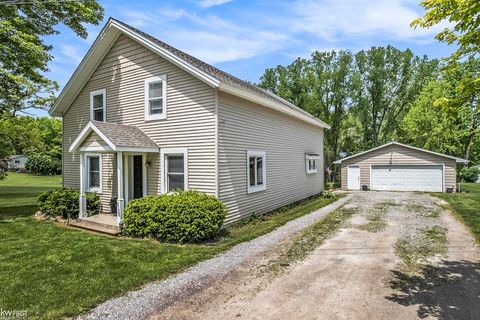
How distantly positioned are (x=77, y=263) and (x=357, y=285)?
5.50m

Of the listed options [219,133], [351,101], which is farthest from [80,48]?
[351,101]

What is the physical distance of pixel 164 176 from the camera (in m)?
10.5

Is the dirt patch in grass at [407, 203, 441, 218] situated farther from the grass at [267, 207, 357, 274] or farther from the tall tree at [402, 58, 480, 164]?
the tall tree at [402, 58, 480, 164]

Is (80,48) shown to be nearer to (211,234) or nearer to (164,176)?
(164,176)

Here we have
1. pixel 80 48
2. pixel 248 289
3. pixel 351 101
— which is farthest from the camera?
pixel 351 101

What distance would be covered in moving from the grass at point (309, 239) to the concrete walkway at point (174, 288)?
0.60m

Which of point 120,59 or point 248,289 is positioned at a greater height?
point 120,59

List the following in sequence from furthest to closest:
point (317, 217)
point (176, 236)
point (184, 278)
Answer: point (317, 217)
point (176, 236)
point (184, 278)

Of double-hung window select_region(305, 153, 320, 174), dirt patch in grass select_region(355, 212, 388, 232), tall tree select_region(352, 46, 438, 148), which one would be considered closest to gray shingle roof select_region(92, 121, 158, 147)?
dirt patch in grass select_region(355, 212, 388, 232)

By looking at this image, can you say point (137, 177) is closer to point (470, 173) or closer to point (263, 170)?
point (263, 170)

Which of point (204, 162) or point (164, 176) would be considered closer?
point (204, 162)

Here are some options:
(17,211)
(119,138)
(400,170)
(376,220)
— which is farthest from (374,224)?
(17,211)

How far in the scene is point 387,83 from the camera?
3628 cm

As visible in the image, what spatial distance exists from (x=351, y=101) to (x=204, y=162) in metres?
28.9
